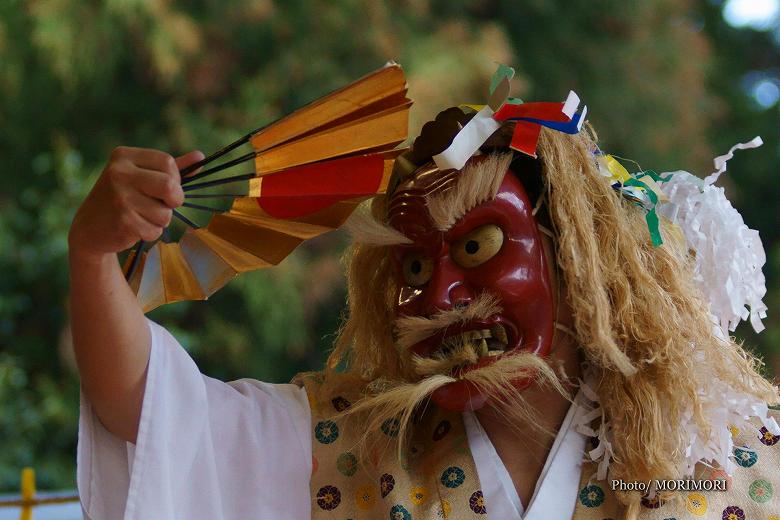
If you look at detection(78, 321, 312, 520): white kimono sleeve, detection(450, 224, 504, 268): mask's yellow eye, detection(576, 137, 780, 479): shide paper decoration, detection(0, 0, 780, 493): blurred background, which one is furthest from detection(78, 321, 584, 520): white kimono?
detection(0, 0, 780, 493): blurred background

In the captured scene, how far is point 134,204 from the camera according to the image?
40.2 inches

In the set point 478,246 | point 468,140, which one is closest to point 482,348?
point 478,246

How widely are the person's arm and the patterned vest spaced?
323mm

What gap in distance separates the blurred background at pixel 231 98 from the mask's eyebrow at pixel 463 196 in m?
2.09

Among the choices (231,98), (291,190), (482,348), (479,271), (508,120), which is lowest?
(482,348)

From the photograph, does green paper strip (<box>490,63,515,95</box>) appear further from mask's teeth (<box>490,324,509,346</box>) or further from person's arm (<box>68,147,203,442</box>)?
person's arm (<box>68,147,203,442</box>)

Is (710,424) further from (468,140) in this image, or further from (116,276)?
(116,276)

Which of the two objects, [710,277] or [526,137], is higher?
[526,137]

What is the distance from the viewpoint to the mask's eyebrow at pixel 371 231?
4.44 ft

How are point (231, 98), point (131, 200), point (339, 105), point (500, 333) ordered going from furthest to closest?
1. point (231, 98)
2. point (500, 333)
3. point (339, 105)
4. point (131, 200)

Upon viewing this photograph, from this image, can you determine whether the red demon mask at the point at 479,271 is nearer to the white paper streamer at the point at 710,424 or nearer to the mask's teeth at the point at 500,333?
the mask's teeth at the point at 500,333

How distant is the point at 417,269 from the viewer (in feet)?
4.46

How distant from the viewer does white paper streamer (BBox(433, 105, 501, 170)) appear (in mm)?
1295

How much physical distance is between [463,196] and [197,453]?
51 cm
